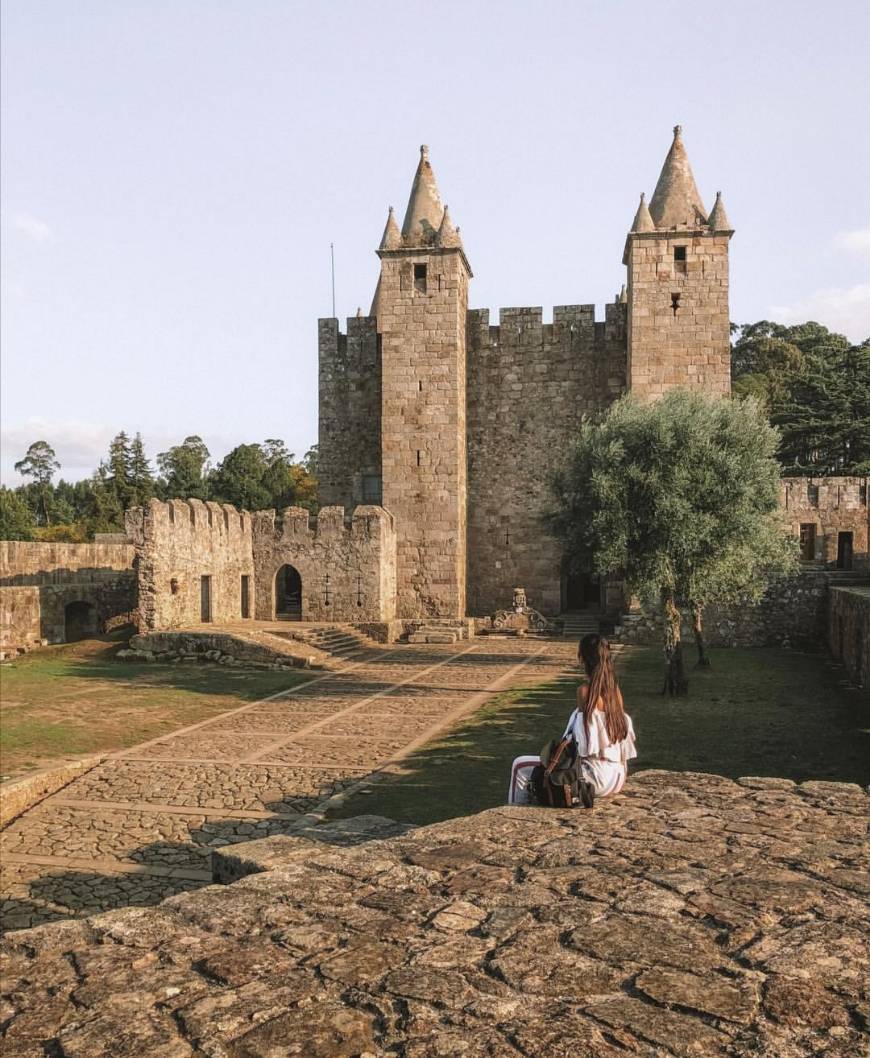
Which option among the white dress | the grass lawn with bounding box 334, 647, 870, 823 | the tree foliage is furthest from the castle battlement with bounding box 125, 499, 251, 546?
the tree foliage

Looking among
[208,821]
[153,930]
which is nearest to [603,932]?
[153,930]

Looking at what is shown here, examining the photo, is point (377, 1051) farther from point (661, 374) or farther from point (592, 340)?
point (592, 340)

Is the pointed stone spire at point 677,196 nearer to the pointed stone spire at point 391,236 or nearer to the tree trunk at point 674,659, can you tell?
the pointed stone spire at point 391,236

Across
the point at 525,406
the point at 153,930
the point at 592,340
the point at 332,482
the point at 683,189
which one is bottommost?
the point at 153,930

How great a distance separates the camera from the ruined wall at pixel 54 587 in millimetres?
22641

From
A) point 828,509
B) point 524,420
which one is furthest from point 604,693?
point 828,509

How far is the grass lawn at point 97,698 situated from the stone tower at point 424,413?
337 inches

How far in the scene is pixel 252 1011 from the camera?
3004 mm

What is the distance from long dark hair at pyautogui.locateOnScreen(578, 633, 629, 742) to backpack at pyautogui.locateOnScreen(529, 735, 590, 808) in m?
0.16

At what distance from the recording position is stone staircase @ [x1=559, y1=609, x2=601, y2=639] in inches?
1021

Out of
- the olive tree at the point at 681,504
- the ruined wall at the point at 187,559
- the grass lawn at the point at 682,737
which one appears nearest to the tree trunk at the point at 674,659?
the olive tree at the point at 681,504

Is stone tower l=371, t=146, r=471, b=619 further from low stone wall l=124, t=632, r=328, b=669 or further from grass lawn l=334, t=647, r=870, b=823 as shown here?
grass lawn l=334, t=647, r=870, b=823

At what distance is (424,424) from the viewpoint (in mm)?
27234

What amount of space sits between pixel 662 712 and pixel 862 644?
382 centimetres
